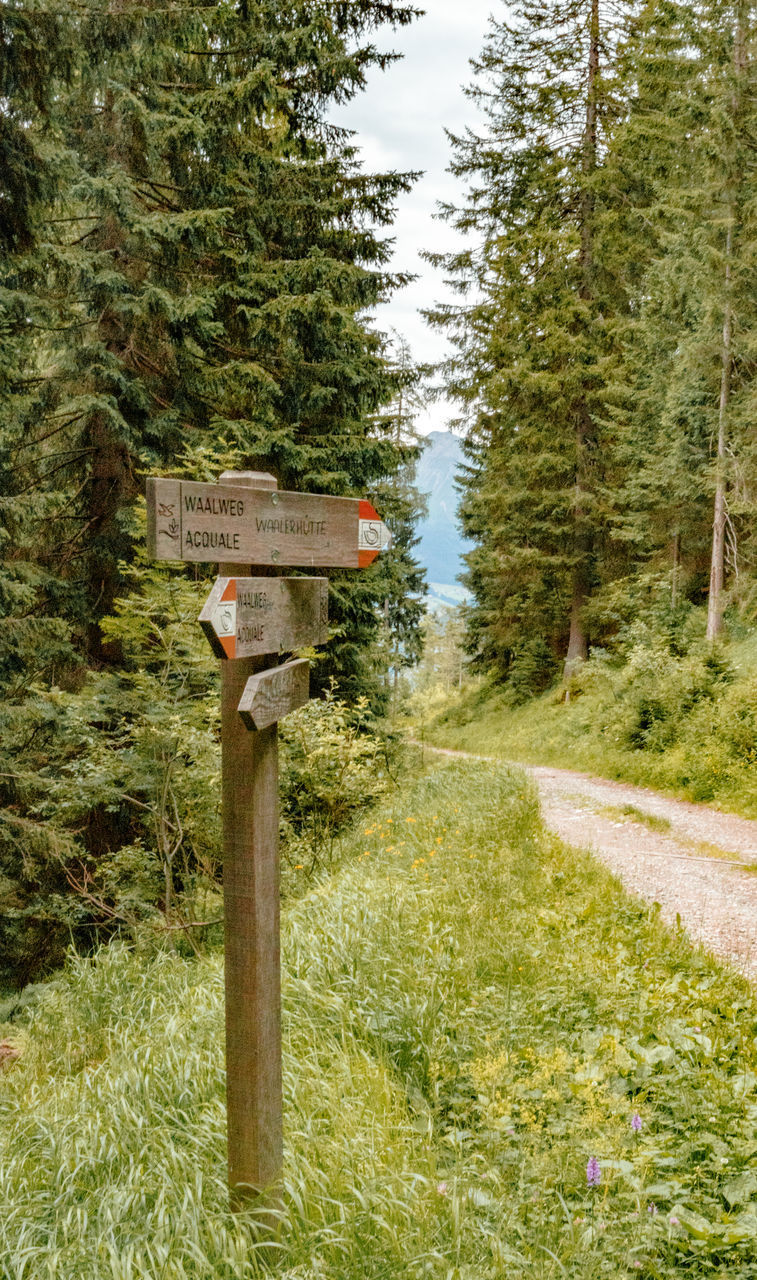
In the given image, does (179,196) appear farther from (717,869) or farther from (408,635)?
(408,635)

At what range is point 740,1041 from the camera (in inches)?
127

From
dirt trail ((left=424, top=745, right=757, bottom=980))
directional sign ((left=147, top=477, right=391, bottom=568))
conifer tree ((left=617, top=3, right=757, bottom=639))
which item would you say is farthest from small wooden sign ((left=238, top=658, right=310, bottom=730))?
conifer tree ((left=617, top=3, right=757, bottom=639))

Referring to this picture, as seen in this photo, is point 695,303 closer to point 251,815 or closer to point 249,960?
point 251,815

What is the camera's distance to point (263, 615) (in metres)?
2.14

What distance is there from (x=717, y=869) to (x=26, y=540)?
8550 mm

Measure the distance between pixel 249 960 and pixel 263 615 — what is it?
1.00 meters

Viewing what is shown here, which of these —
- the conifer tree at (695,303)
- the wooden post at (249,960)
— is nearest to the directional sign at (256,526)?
the wooden post at (249,960)

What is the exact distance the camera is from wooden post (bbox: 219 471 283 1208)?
2127 millimetres

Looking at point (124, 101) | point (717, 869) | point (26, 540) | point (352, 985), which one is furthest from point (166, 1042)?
point (124, 101)

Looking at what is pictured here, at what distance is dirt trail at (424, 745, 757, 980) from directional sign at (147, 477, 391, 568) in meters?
3.32

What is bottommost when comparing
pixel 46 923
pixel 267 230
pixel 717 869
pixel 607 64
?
pixel 46 923

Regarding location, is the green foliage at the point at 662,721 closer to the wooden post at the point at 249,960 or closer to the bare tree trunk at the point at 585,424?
the bare tree trunk at the point at 585,424

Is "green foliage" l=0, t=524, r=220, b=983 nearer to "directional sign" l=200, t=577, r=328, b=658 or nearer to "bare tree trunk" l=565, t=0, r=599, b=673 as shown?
"directional sign" l=200, t=577, r=328, b=658

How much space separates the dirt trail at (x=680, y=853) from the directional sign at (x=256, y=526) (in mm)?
3316
